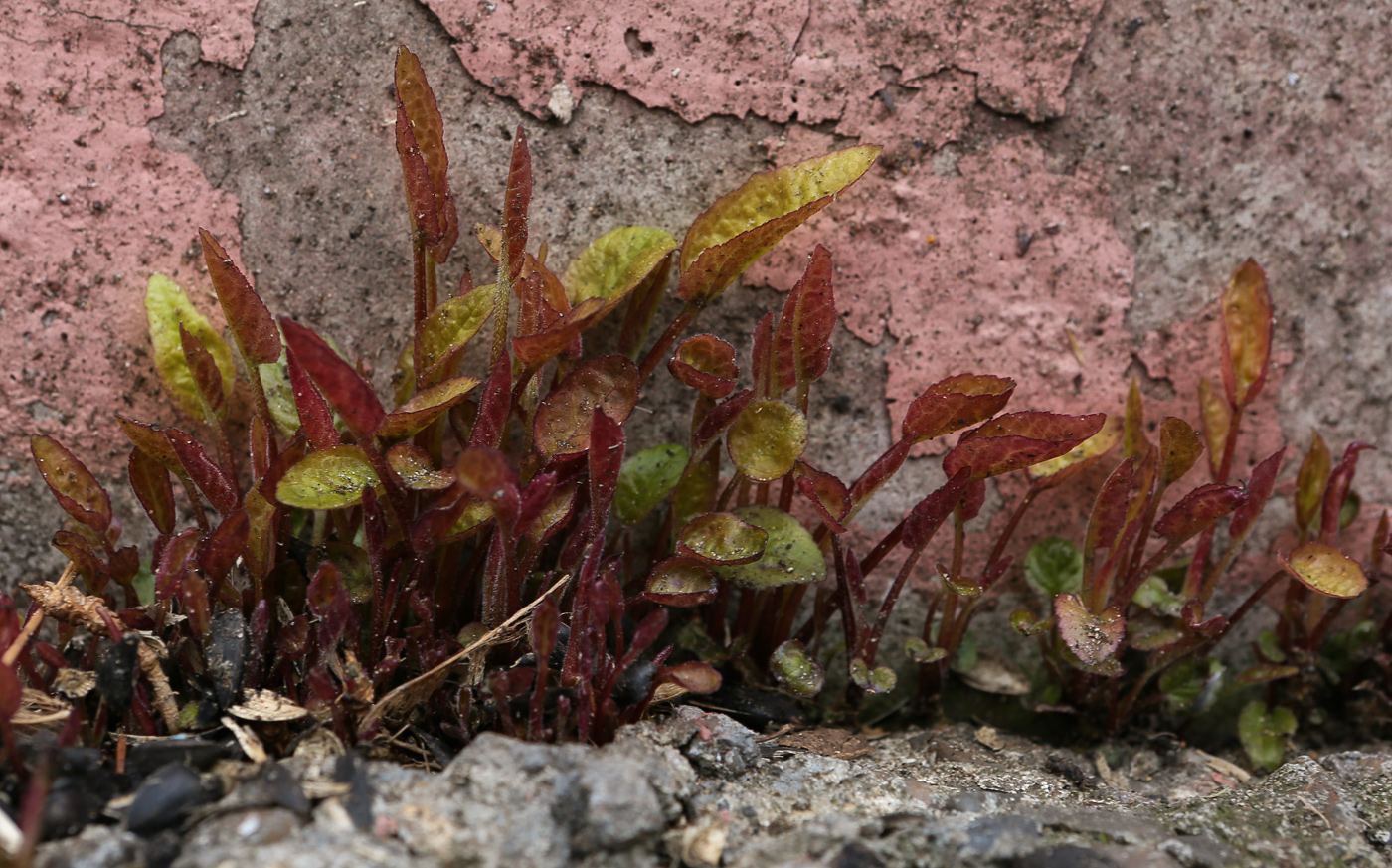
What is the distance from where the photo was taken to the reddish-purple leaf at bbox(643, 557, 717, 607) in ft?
4.15

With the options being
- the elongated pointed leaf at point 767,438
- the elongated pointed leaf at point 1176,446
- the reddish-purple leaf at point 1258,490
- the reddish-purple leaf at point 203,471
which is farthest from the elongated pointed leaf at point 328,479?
the reddish-purple leaf at point 1258,490

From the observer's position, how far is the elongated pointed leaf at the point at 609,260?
4.64 ft

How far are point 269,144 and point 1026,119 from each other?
1.24m

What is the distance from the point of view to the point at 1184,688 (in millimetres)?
1549

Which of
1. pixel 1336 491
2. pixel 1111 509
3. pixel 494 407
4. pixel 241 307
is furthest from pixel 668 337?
pixel 1336 491

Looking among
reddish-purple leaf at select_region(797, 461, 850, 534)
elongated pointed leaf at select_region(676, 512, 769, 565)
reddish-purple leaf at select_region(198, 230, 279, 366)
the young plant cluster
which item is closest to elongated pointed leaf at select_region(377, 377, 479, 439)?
the young plant cluster

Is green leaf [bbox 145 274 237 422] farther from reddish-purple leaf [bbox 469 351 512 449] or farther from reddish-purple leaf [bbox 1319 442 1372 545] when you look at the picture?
reddish-purple leaf [bbox 1319 442 1372 545]

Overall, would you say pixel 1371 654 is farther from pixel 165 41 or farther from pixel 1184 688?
pixel 165 41

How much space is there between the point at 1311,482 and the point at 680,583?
45.0 inches

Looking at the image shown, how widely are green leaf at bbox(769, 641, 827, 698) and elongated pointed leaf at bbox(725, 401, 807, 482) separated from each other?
274mm

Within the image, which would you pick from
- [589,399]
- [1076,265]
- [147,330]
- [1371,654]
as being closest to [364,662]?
[589,399]

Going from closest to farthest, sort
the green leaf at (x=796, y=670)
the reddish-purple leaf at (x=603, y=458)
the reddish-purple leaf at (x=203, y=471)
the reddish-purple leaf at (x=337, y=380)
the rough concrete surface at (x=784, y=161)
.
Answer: the reddish-purple leaf at (x=337, y=380)
the reddish-purple leaf at (x=603, y=458)
the reddish-purple leaf at (x=203, y=471)
the green leaf at (x=796, y=670)
the rough concrete surface at (x=784, y=161)

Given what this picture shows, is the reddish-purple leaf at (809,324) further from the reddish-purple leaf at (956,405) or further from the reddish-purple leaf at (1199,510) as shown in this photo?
the reddish-purple leaf at (1199,510)

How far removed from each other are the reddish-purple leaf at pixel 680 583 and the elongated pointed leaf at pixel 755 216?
39 cm
